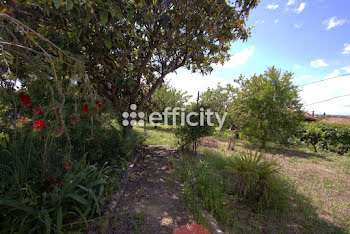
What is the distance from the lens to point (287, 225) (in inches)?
82.4

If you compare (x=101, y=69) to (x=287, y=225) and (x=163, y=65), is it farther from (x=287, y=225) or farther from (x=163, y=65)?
(x=287, y=225)

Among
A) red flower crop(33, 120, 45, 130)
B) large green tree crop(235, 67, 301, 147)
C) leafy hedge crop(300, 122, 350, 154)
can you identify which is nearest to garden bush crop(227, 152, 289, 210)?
red flower crop(33, 120, 45, 130)

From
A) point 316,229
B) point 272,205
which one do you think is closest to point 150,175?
point 272,205

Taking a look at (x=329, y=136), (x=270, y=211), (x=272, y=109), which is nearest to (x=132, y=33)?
(x=270, y=211)

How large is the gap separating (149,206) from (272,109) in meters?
7.88

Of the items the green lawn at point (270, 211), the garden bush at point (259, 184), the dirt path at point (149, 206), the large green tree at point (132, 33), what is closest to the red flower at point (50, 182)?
the dirt path at point (149, 206)

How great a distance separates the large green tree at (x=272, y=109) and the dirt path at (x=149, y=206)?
20.7 ft

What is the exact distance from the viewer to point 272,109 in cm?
786

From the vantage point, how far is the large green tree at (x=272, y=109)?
25.6 ft

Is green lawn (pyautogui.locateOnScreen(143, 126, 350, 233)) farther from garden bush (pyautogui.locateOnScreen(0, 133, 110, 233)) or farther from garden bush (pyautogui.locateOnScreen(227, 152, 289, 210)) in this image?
garden bush (pyautogui.locateOnScreen(0, 133, 110, 233))

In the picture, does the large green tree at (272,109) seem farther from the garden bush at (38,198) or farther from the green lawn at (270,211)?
the garden bush at (38,198)

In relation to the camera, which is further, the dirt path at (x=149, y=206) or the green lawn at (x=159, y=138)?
the green lawn at (x=159, y=138)

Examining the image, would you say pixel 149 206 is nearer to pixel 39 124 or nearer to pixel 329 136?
pixel 39 124

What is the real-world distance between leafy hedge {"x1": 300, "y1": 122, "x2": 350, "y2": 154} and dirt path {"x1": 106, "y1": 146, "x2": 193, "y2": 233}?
939 cm
